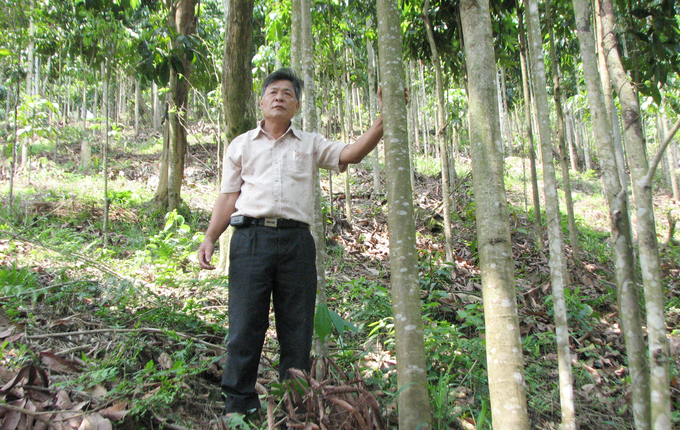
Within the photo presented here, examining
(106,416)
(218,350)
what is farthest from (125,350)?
(106,416)

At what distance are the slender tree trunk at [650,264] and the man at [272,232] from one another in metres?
1.04

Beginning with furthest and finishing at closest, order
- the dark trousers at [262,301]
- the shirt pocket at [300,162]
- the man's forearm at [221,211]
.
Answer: the man's forearm at [221,211], the shirt pocket at [300,162], the dark trousers at [262,301]

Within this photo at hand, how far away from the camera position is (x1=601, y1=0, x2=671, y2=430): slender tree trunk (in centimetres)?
130

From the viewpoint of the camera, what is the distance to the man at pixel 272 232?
2.15m

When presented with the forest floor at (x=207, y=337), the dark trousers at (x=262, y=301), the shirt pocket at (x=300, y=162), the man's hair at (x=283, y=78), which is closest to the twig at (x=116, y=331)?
the forest floor at (x=207, y=337)

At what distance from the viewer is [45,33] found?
7.64 meters

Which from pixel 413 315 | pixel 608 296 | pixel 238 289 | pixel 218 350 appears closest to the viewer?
pixel 413 315

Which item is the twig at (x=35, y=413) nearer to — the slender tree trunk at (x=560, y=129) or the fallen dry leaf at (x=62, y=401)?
the fallen dry leaf at (x=62, y=401)

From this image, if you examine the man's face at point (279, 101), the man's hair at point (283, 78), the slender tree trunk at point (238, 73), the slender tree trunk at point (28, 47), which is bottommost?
the man's face at point (279, 101)

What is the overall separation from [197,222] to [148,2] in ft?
14.1

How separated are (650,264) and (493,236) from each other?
0.51 metres

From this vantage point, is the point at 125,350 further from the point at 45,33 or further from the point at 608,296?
the point at 45,33

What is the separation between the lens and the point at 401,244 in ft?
5.85

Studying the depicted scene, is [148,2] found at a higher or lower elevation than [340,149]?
higher
